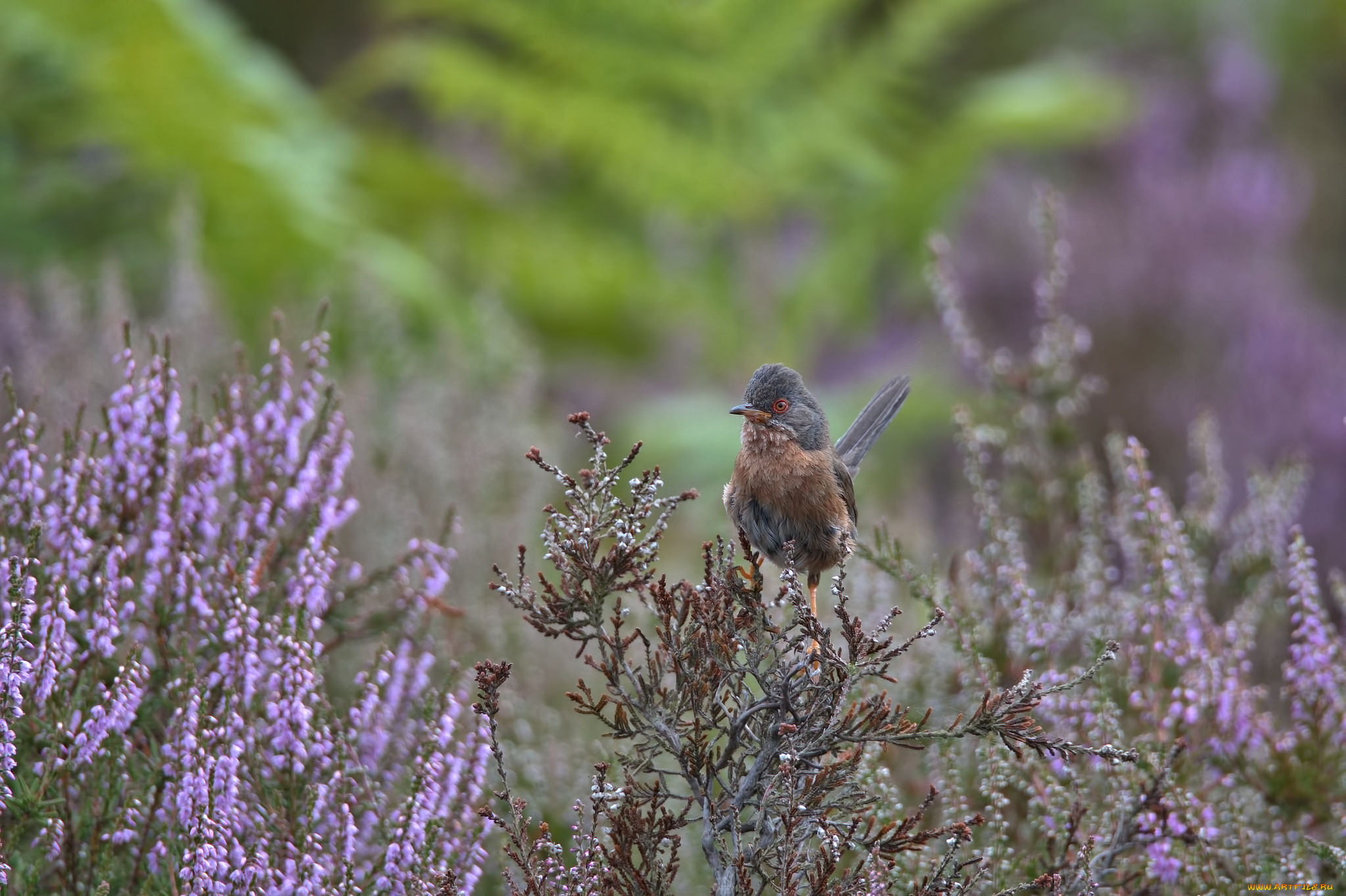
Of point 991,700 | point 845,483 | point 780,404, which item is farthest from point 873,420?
point 991,700

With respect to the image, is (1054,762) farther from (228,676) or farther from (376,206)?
(376,206)

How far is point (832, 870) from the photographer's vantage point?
1.65m

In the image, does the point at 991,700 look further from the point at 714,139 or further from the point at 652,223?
the point at 652,223

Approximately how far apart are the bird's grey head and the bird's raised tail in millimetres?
319

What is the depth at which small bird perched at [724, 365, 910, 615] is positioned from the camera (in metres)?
2.24

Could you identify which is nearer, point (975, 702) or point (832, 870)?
point (832, 870)

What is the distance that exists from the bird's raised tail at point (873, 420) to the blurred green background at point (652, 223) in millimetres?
1078

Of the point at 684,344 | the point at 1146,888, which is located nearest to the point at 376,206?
the point at 684,344

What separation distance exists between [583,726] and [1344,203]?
8.01 m

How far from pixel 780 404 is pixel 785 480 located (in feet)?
0.44

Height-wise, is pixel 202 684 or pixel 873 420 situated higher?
pixel 873 420

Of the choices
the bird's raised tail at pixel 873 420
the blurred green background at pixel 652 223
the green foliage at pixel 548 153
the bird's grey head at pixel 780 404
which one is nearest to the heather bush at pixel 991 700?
the bird's raised tail at pixel 873 420

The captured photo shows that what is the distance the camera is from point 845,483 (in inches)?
96.8

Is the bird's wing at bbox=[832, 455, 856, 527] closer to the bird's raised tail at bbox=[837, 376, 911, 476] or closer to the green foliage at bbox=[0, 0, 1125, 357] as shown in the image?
the bird's raised tail at bbox=[837, 376, 911, 476]
